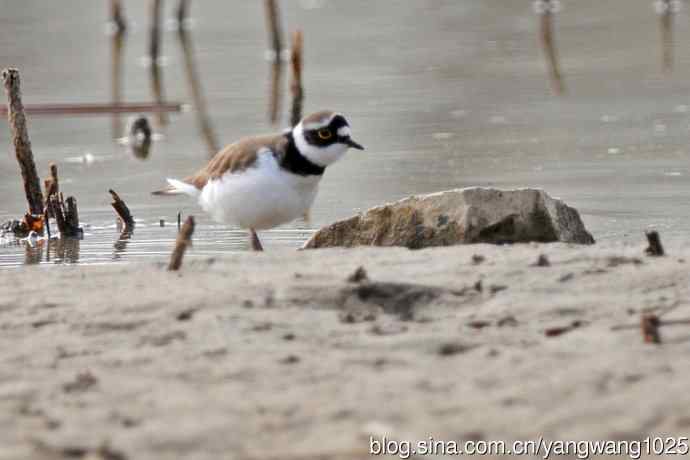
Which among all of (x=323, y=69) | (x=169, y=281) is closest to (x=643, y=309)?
(x=169, y=281)

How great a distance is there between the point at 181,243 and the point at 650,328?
6.86ft

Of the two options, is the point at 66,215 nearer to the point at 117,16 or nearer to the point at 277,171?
the point at 277,171

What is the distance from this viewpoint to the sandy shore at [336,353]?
Result: 378cm

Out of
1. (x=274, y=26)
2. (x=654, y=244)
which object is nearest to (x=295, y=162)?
(x=654, y=244)

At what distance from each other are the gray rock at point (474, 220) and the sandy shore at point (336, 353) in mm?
758

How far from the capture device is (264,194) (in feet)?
21.7

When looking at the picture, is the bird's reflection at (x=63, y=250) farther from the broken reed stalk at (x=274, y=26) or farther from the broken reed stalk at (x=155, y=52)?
the broken reed stalk at (x=274, y=26)

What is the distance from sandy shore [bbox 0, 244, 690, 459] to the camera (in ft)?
12.4

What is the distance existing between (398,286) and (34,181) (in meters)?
3.78

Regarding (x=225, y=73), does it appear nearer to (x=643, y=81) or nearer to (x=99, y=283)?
(x=643, y=81)

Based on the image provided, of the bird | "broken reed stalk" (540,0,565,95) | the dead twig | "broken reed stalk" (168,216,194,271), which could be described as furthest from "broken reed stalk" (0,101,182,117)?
"broken reed stalk" (168,216,194,271)

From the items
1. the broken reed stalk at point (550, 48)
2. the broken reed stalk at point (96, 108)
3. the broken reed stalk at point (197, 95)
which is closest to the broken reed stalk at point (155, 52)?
the broken reed stalk at point (197, 95)

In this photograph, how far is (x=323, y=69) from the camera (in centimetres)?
1541

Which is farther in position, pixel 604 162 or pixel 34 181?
pixel 604 162
